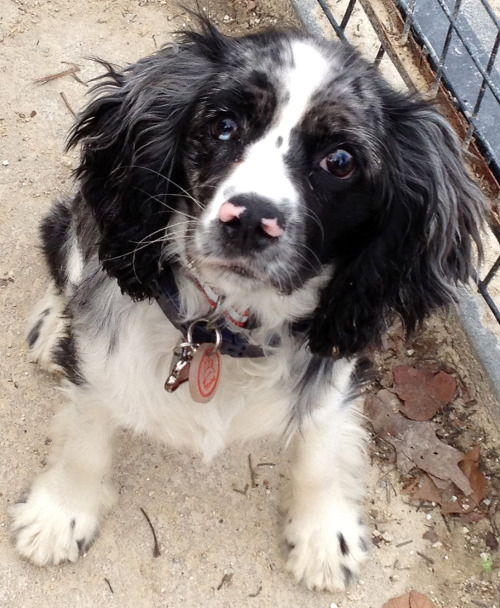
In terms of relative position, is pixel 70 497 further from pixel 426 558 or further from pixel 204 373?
pixel 426 558

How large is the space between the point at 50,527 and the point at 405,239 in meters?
1.67

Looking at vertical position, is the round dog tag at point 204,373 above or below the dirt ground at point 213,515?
above

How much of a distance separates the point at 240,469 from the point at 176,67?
163 cm

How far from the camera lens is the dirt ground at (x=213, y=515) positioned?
9.21 feet

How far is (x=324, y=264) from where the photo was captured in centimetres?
213

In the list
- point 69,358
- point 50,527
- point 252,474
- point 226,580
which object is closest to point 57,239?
point 69,358

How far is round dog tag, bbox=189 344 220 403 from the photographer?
7.20ft

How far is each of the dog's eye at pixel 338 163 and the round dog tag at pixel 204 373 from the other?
0.61m

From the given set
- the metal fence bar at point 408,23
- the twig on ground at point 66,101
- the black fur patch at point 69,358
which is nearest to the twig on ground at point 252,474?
the black fur patch at point 69,358

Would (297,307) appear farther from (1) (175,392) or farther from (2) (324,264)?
(1) (175,392)

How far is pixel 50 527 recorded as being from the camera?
2.80 meters

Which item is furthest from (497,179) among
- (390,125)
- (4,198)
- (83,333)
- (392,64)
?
(4,198)

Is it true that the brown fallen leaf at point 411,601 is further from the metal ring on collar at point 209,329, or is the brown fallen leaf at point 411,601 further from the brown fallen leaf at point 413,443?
the metal ring on collar at point 209,329

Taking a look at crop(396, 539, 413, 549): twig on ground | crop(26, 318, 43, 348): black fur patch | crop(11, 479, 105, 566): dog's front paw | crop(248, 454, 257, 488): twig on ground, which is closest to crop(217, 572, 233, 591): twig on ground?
crop(248, 454, 257, 488): twig on ground
